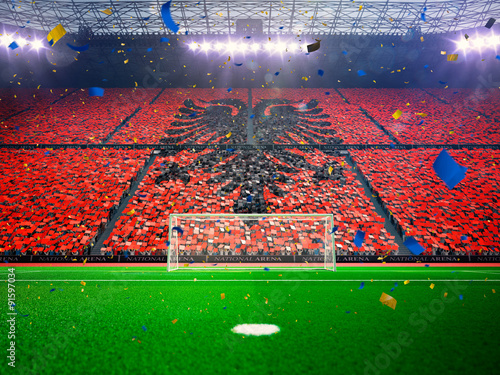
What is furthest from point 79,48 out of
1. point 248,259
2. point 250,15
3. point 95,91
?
point 248,259

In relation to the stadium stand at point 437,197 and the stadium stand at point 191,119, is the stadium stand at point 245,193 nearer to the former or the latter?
the stadium stand at point 437,197

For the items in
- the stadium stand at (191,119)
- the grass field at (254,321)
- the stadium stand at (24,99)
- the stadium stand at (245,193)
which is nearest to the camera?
the grass field at (254,321)

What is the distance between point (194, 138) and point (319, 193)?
265 inches

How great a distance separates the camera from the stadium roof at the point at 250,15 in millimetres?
15531

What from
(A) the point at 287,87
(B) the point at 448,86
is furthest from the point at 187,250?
(B) the point at 448,86

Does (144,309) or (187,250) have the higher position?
(187,250)

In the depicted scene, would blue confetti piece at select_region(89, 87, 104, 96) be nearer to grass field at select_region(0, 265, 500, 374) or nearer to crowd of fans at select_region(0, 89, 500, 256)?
crowd of fans at select_region(0, 89, 500, 256)

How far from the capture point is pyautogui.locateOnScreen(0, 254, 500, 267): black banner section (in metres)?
6.06

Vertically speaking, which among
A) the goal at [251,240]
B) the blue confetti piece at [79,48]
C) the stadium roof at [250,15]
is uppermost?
the stadium roof at [250,15]

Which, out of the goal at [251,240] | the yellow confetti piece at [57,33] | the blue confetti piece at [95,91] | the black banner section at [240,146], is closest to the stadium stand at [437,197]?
the black banner section at [240,146]

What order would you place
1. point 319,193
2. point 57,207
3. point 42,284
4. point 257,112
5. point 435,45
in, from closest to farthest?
point 42,284
point 57,207
point 319,193
point 257,112
point 435,45

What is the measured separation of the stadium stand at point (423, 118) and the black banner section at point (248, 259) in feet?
21.2

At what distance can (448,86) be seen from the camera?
17344 millimetres

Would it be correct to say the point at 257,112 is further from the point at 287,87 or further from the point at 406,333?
the point at 406,333
